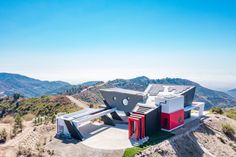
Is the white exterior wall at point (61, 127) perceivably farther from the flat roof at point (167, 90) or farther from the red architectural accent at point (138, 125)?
the flat roof at point (167, 90)

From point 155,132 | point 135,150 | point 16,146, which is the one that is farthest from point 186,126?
point 16,146

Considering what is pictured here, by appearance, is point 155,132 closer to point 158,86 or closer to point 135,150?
point 135,150

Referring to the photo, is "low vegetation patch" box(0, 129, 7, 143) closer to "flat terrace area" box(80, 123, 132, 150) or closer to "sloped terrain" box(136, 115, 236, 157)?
"flat terrace area" box(80, 123, 132, 150)

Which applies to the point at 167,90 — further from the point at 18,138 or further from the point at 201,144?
the point at 18,138

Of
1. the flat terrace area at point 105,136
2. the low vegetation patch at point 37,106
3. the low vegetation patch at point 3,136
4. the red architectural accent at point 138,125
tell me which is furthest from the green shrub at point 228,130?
the low vegetation patch at point 3,136

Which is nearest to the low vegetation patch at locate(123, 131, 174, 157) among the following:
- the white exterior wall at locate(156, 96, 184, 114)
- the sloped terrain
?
the sloped terrain

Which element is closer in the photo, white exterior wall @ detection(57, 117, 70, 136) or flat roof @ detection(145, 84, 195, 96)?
white exterior wall @ detection(57, 117, 70, 136)

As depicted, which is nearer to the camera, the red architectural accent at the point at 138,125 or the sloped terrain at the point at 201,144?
the sloped terrain at the point at 201,144
